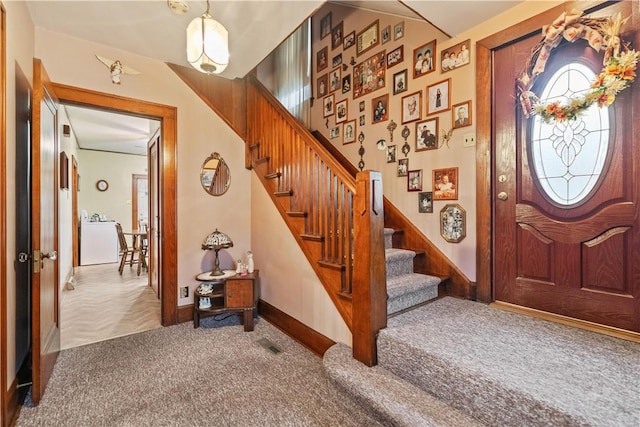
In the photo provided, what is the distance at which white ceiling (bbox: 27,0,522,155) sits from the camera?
2.14 meters

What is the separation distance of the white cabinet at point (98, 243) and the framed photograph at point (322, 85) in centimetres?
593

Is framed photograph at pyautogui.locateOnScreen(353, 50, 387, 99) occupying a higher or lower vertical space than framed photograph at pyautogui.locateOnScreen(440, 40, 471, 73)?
higher

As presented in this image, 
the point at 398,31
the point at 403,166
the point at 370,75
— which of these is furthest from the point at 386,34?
the point at 403,166

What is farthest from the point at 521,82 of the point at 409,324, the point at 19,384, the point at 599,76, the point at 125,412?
the point at 19,384

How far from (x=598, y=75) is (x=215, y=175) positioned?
328 centimetres

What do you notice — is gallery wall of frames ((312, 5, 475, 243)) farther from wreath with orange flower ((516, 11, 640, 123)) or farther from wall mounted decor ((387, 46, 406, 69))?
wreath with orange flower ((516, 11, 640, 123))

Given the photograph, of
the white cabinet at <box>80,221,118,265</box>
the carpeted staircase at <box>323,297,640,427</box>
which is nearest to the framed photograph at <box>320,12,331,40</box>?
the carpeted staircase at <box>323,297,640,427</box>

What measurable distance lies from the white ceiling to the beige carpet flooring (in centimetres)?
271

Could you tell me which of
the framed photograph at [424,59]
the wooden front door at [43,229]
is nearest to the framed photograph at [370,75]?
the framed photograph at [424,59]

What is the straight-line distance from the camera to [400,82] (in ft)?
9.42

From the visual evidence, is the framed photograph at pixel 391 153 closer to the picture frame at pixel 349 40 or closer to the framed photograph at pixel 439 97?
the framed photograph at pixel 439 97

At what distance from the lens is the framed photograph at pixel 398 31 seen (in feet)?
9.38

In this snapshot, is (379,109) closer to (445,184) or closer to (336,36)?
(445,184)

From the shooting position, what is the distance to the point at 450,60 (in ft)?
8.23
